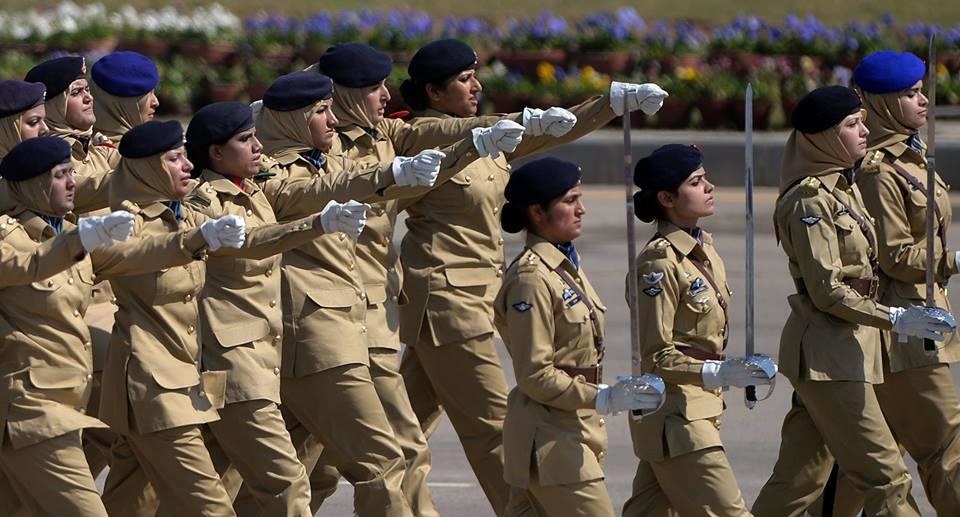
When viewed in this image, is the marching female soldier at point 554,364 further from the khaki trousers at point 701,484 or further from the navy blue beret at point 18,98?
the navy blue beret at point 18,98

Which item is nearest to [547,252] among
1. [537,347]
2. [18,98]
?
[537,347]

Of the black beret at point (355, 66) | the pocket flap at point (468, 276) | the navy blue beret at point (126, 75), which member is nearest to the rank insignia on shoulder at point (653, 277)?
the pocket flap at point (468, 276)

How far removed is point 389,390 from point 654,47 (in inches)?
607

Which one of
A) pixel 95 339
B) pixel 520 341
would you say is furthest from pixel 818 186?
pixel 95 339

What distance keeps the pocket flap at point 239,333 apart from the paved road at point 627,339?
1915mm

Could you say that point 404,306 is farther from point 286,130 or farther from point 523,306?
point 523,306

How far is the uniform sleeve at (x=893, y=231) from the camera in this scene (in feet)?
28.9

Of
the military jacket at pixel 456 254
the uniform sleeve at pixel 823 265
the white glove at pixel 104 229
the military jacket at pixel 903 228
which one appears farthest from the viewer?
the military jacket at pixel 456 254

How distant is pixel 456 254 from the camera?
364 inches

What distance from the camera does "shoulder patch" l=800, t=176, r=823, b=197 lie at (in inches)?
332

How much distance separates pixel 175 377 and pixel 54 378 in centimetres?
45

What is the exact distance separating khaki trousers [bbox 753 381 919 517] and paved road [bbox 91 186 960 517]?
3.67 ft

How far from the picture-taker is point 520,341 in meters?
7.51

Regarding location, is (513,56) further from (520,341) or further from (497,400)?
(520,341)
